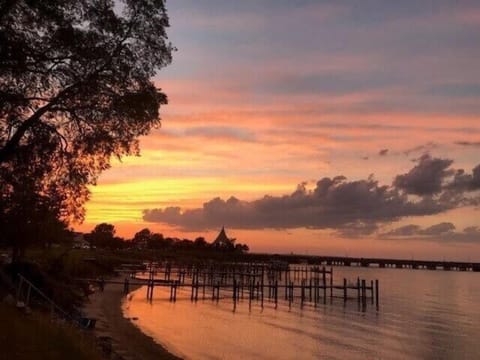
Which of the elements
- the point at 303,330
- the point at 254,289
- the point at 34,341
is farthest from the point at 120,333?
the point at 254,289

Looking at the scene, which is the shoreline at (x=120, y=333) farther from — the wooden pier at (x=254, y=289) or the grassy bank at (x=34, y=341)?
the wooden pier at (x=254, y=289)

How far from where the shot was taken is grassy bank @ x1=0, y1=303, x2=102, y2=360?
13.1 m

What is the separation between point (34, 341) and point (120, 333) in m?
17.3

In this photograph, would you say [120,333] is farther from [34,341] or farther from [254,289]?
[254,289]

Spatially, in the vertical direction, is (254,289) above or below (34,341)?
below

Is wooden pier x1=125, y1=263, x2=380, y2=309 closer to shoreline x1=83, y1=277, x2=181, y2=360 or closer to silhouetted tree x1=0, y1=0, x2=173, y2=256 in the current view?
shoreline x1=83, y1=277, x2=181, y2=360

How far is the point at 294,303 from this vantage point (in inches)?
2616

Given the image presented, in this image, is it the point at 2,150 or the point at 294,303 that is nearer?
the point at 2,150

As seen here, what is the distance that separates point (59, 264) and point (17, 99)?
32.6 metres

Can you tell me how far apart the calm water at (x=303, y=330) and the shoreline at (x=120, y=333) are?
160 cm

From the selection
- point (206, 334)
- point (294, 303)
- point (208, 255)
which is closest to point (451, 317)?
point (294, 303)

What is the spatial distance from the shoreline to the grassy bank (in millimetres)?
5875

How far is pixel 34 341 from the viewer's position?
1421 centimetres

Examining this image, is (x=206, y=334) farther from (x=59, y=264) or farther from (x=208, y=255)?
(x=208, y=255)
